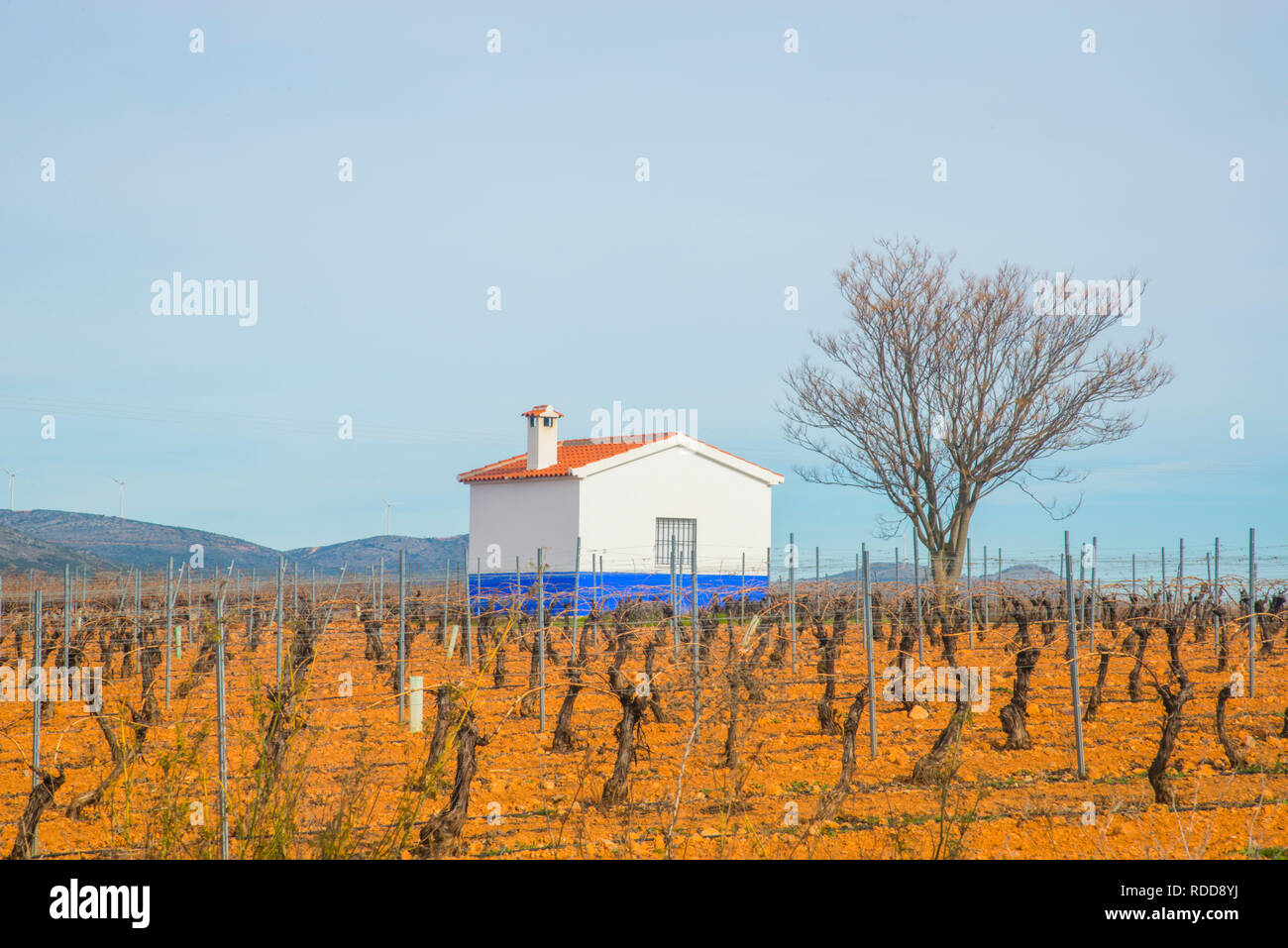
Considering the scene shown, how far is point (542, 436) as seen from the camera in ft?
96.4

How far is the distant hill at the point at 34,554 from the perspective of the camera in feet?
191

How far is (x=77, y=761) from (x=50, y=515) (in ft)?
246

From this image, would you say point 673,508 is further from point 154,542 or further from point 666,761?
point 154,542

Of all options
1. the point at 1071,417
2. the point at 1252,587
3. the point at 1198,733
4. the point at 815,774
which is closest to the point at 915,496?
the point at 1071,417

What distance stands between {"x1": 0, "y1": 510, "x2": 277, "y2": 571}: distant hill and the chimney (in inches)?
1860

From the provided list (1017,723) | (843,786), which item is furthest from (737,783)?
(1017,723)

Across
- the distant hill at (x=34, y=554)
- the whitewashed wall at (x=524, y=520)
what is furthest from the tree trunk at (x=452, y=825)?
the distant hill at (x=34, y=554)

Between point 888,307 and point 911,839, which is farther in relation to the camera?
point 888,307

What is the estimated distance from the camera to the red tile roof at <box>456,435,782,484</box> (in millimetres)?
28469

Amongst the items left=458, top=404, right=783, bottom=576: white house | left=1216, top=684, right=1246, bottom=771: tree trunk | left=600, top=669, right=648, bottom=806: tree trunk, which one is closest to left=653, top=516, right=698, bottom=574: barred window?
left=458, top=404, right=783, bottom=576: white house

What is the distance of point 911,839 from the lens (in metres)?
6.77

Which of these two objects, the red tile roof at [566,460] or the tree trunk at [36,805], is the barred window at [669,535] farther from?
the tree trunk at [36,805]

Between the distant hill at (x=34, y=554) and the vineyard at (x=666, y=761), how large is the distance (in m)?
45.5
